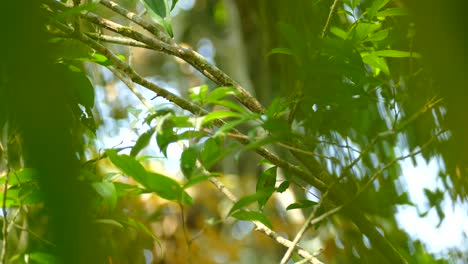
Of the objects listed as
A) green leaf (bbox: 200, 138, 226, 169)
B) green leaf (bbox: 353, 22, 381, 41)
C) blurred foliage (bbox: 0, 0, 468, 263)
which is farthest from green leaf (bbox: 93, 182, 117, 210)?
green leaf (bbox: 353, 22, 381, 41)

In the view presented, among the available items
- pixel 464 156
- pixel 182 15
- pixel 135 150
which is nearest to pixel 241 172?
pixel 182 15

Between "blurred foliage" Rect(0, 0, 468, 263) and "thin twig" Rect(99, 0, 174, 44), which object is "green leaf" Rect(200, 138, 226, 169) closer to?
"blurred foliage" Rect(0, 0, 468, 263)

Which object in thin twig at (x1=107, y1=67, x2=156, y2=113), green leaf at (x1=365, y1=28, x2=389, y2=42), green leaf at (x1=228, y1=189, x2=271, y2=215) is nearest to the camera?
green leaf at (x1=228, y1=189, x2=271, y2=215)

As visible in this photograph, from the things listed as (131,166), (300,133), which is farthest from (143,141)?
(300,133)

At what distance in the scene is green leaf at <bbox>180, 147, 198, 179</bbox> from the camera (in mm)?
625

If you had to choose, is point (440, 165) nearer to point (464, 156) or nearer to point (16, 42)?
point (464, 156)

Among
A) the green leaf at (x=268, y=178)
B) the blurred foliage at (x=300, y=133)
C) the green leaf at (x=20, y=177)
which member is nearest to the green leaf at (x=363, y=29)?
the blurred foliage at (x=300, y=133)

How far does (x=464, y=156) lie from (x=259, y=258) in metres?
2.41

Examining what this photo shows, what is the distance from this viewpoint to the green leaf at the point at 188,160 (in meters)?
0.62

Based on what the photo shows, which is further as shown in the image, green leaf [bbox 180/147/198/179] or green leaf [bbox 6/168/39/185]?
green leaf [bbox 6/168/39/185]

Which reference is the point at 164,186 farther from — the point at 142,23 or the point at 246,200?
the point at 142,23

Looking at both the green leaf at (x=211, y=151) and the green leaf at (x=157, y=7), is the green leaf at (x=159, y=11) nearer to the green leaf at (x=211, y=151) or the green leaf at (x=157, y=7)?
the green leaf at (x=157, y=7)

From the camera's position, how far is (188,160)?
2.08ft

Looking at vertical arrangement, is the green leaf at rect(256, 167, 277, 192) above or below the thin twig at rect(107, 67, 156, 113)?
below
